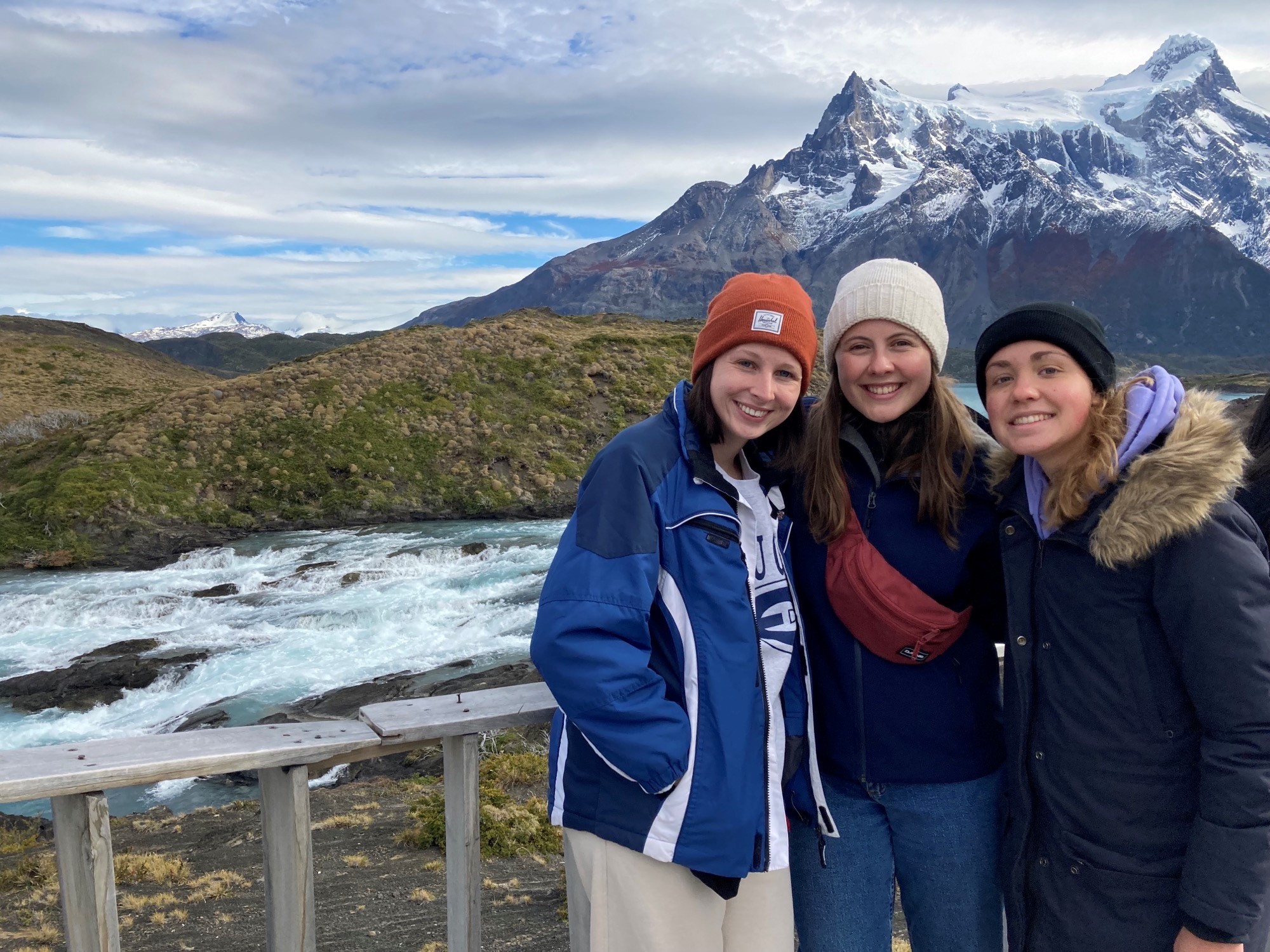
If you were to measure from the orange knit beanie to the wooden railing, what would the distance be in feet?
Result: 4.48

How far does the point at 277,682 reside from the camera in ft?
52.9

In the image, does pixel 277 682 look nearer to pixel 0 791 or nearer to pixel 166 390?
pixel 0 791

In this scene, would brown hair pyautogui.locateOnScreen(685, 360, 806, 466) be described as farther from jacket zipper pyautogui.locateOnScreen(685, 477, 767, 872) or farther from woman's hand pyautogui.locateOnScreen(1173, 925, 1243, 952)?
woman's hand pyautogui.locateOnScreen(1173, 925, 1243, 952)

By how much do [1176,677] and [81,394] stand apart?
62137mm

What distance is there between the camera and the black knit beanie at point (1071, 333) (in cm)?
265

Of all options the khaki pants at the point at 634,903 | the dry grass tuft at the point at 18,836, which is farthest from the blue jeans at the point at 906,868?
the dry grass tuft at the point at 18,836

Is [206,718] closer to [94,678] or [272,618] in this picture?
[94,678]

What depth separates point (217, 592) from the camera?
71.5 feet

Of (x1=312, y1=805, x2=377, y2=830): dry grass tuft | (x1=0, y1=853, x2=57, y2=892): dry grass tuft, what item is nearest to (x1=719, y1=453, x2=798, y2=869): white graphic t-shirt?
(x1=312, y1=805, x2=377, y2=830): dry grass tuft

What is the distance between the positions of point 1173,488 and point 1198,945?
48.3 inches

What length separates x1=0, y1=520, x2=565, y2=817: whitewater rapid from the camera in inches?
615

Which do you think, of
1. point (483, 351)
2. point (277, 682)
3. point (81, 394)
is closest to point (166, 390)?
point (81, 394)

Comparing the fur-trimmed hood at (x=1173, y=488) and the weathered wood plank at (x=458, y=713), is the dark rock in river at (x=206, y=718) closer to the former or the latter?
the weathered wood plank at (x=458, y=713)

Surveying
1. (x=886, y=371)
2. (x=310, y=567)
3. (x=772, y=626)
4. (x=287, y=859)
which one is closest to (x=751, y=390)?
(x=886, y=371)
